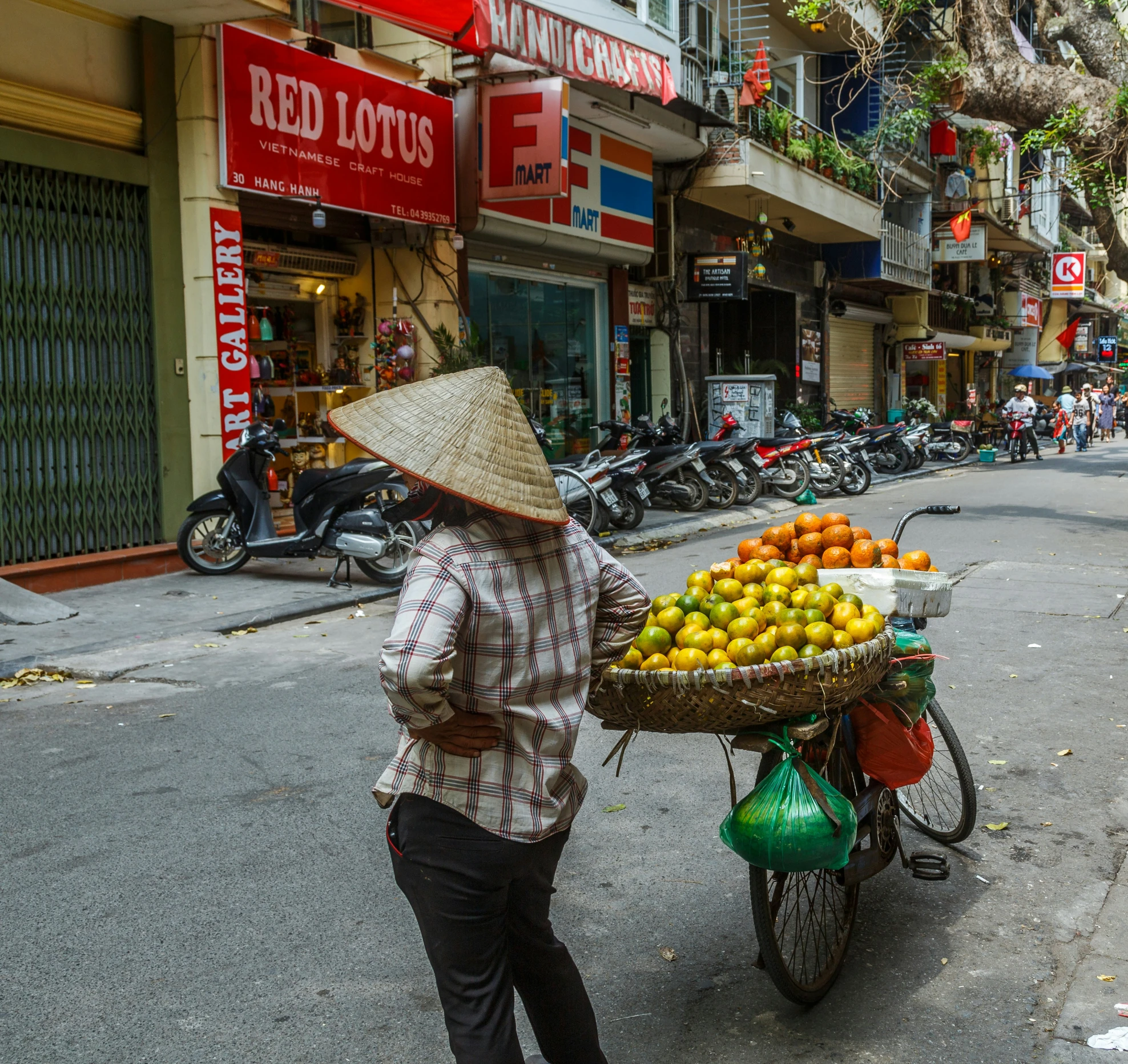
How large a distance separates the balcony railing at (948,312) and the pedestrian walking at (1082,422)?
4.28 meters

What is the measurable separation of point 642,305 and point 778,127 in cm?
385

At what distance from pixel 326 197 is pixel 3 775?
794cm

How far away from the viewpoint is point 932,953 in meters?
3.41

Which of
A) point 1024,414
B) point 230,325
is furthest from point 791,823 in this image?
point 1024,414

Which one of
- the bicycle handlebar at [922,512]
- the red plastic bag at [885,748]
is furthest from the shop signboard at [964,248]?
the red plastic bag at [885,748]

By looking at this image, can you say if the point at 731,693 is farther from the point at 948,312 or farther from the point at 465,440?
the point at 948,312

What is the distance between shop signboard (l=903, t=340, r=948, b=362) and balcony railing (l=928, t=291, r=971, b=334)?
1.83 ft

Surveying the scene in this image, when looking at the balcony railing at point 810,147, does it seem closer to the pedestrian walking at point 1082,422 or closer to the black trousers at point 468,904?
the pedestrian walking at point 1082,422

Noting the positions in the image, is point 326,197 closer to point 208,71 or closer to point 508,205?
point 208,71

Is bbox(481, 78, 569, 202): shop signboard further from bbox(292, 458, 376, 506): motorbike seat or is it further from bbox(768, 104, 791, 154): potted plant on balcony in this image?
bbox(768, 104, 791, 154): potted plant on balcony

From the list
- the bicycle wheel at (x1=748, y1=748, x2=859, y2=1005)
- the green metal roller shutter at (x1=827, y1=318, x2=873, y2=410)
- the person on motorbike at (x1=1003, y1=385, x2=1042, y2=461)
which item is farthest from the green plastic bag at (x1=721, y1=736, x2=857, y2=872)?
the green metal roller shutter at (x1=827, y1=318, x2=873, y2=410)

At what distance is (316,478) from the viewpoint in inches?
385

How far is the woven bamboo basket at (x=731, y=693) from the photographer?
2777 mm

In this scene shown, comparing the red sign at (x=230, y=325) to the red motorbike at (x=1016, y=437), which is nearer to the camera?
the red sign at (x=230, y=325)
